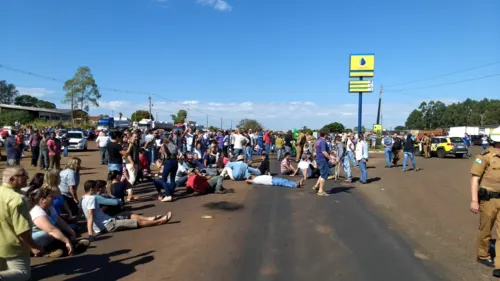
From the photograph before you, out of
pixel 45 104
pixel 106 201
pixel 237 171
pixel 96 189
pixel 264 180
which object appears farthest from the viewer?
pixel 45 104

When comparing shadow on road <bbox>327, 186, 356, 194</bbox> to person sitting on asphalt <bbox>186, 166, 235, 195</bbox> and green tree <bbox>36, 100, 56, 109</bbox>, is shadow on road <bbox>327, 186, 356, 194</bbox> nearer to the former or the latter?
person sitting on asphalt <bbox>186, 166, 235, 195</bbox>

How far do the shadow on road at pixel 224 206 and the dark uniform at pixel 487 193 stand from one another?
16.2 ft

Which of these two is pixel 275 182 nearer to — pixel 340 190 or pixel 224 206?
pixel 340 190

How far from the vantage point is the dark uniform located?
4.89m

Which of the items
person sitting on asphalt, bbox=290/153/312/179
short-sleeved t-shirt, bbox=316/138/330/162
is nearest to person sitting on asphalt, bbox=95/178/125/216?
short-sleeved t-shirt, bbox=316/138/330/162

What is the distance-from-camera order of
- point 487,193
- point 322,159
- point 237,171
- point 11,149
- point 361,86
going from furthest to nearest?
point 361,86
point 11,149
point 237,171
point 322,159
point 487,193

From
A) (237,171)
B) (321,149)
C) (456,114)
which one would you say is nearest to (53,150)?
(237,171)

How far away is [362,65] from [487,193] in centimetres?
2623

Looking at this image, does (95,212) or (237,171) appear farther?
(237,171)

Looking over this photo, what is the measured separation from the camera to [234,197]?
9906 millimetres

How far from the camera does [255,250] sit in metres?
5.57

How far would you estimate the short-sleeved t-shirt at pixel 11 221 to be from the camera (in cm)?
342

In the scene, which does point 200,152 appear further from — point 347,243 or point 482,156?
point 482,156

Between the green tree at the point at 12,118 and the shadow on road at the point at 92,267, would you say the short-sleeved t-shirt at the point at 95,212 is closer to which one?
the shadow on road at the point at 92,267
